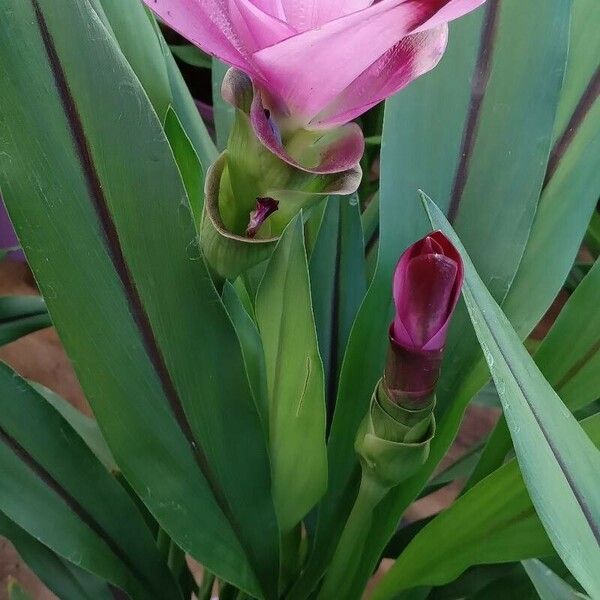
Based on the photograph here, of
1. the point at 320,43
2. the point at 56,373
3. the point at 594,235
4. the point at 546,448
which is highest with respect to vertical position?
the point at 320,43

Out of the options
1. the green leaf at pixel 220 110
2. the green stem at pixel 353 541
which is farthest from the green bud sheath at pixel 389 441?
the green leaf at pixel 220 110

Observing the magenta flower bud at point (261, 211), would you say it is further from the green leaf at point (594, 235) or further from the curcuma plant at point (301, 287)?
the green leaf at point (594, 235)

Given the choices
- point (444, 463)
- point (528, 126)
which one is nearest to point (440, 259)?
point (528, 126)

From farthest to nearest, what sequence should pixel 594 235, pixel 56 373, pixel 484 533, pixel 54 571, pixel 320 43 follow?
pixel 56 373
pixel 594 235
pixel 54 571
pixel 484 533
pixel 320 43

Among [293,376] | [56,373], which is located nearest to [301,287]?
[293,376]

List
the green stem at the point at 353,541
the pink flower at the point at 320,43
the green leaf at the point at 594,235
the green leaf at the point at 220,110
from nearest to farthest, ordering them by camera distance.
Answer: the pink flower at the point at 320,43
the green stem at the point at 353,541
the green leaf at the point at 220,110
the green leaf at the point at 594,235

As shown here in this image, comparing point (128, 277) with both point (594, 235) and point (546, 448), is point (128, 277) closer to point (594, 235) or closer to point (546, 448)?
point (546, 448)

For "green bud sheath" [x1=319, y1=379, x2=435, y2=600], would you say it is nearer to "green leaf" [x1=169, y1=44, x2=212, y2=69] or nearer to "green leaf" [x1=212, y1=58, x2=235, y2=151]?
"green leaf" [x1=212, y1=58, x2=235, y2=151]

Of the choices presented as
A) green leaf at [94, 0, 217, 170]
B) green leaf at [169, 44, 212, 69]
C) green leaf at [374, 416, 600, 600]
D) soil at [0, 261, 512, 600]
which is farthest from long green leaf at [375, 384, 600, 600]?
green leaf at [169, 44, 212, 69]
